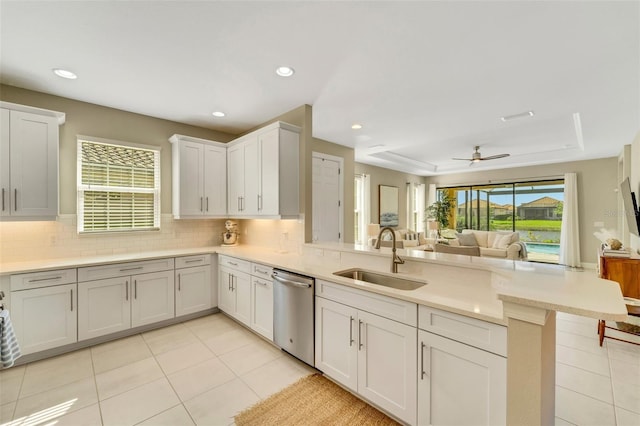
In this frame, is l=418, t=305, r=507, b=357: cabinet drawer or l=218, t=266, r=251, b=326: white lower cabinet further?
l=218, t=266, r=251, b=326: white lower cabinet

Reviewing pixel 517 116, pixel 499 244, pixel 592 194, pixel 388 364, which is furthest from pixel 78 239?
pixel 592 194

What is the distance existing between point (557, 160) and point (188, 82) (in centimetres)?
839

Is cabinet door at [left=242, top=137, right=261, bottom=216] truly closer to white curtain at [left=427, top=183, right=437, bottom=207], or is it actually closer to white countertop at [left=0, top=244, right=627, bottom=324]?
white countertop at [left=0, top=244, right=627, bottom=324]

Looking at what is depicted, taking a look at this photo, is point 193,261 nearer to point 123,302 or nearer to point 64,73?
point 123,302

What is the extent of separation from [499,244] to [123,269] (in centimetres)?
754

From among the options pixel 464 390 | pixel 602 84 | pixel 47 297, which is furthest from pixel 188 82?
pixel 602 84

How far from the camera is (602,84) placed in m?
2.84

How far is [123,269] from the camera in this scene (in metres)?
3.10

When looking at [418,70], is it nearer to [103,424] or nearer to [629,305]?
[629,305]

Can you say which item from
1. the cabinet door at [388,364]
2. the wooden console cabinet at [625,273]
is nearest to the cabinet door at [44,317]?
the cabinet door at [388,364]

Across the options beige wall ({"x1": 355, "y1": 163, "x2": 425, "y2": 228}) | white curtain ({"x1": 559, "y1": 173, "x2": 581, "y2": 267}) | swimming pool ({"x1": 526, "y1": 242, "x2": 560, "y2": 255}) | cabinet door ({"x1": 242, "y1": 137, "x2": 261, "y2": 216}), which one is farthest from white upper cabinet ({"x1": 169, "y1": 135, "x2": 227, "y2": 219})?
swimming pool ({"x1": 526, "y1": 242, "x2": 560, "y2": 255})

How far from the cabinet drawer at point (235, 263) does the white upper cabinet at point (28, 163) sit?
5.91 ft

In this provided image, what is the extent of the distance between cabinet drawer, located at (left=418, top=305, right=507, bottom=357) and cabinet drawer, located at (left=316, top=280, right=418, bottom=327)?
0.08m

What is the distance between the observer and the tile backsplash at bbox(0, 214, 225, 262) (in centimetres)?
291
